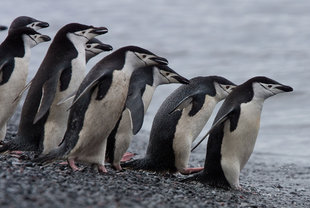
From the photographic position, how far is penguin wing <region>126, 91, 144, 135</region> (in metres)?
7.21

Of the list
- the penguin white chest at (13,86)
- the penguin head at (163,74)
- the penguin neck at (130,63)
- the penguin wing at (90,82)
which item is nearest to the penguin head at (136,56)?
the penguin neck at (130,63)

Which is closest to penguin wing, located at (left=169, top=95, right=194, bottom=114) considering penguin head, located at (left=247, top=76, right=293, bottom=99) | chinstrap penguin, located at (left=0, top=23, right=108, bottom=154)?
penguin head, located at (left=247, top=76, right=293, bottom=99)

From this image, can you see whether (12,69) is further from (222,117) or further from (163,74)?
(222,117)

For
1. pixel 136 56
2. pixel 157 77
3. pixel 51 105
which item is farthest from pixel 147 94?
pixel 51 105

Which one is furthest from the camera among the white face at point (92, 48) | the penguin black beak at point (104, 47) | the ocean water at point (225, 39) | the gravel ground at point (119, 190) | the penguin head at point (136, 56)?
the ocean water at point (225, 39)

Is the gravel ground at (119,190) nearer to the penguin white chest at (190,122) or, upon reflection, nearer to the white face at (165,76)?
the penguin white chest at (190,122)

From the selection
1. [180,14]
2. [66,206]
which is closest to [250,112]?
[66,206]

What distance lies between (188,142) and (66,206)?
133 inches

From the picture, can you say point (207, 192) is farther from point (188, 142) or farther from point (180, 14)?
point (180, 14)

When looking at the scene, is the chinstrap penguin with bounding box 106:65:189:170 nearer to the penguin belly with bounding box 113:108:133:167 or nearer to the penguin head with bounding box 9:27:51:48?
the penguin belly with bounding box 113:108:133:167

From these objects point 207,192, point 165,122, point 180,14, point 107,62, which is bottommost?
point 207,192

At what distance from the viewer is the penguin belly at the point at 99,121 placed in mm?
6707

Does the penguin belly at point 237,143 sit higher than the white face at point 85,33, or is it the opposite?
the white face at point 85,33

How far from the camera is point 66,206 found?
4562mm
